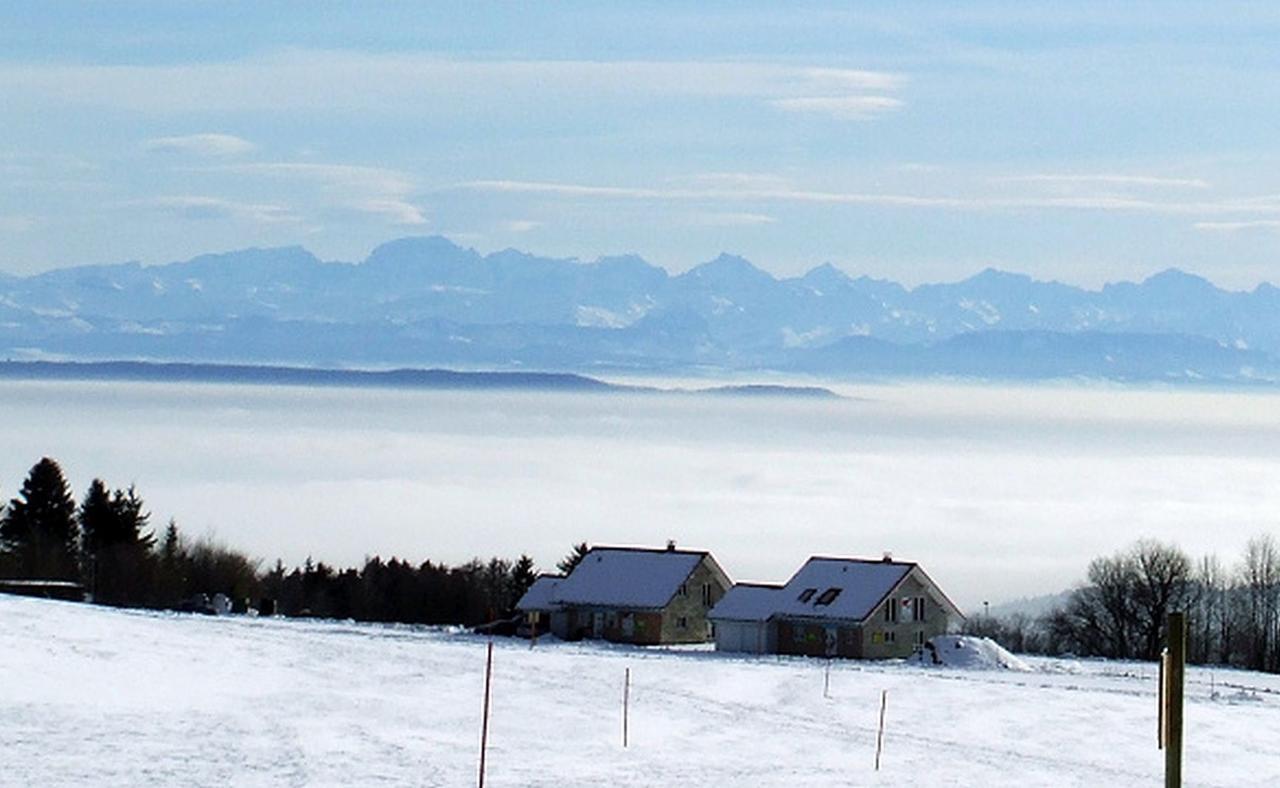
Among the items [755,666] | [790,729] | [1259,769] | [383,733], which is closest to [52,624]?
[383,733]

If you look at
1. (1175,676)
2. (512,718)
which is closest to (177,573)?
(512,718)

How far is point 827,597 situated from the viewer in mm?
91312

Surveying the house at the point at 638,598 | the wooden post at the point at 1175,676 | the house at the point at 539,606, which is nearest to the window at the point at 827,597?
the house at the point at 638,598

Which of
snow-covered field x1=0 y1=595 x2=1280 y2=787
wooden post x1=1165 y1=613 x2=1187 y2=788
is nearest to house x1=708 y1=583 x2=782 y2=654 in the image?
snow-covered field x1=0 y1=595 x2=1280 y2=787

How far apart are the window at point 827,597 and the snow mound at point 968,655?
171 inches

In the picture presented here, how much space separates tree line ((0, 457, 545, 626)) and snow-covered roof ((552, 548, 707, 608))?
27.2 feet

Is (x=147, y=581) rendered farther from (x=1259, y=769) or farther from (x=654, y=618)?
(x=1259, y=769)

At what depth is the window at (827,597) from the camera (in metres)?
90.9

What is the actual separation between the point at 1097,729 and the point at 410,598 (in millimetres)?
71162

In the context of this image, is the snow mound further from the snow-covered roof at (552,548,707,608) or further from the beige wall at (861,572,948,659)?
the snow-covered roof at (552,548,707,608)

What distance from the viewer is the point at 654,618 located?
94.1 metres

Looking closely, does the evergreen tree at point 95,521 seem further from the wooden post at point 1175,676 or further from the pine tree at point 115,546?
the wooden post at point 1175,676

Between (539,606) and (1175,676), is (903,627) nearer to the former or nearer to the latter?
(539,606)

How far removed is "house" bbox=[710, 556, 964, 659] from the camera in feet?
294
